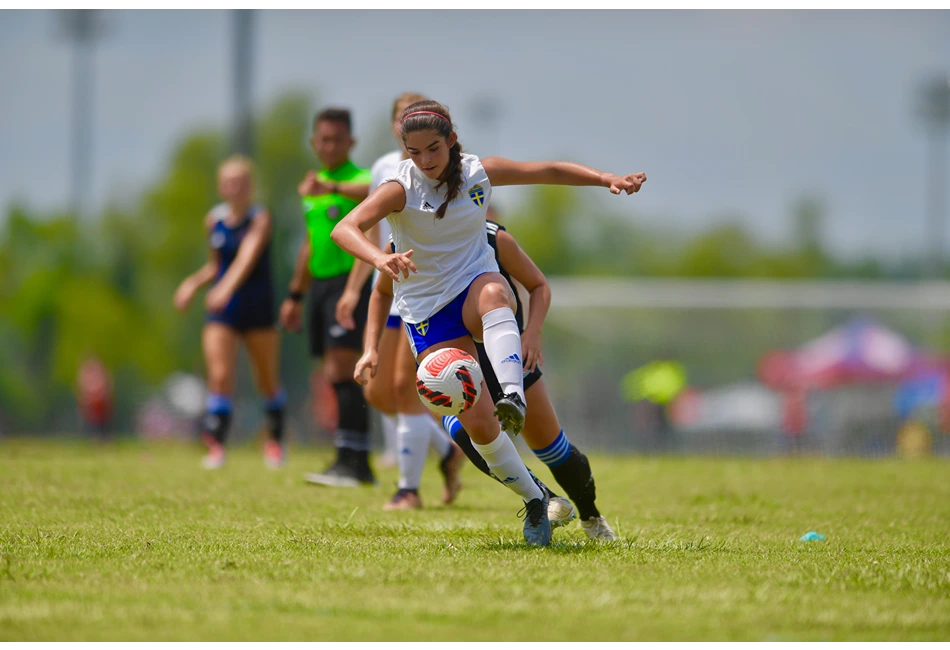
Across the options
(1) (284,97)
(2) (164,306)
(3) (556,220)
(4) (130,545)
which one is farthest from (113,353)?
(4) (130,545)

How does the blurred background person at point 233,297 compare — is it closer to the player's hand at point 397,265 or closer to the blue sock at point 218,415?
the blue sock at point 218,415

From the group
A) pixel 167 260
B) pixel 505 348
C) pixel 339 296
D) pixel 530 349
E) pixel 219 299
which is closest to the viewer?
pixel 505 348

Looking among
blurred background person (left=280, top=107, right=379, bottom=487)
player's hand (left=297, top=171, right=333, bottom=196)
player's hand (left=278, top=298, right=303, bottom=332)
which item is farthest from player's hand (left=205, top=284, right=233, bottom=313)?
player's hand (left=297, top=171, right=333, bottom=196)

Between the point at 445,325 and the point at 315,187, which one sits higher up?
the point at 315,187

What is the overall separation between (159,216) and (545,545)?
161 feet

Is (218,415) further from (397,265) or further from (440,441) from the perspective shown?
(397,265)

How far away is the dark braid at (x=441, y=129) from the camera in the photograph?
16.4ft

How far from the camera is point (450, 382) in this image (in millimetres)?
4691

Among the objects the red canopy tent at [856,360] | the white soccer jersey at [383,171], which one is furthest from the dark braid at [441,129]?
the red canopy tent at [856,360]

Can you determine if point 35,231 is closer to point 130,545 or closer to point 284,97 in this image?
point 284,97

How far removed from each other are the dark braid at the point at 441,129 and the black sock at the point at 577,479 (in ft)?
4.28

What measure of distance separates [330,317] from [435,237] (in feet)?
11.5

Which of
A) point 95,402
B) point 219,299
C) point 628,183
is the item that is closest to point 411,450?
point 628,183

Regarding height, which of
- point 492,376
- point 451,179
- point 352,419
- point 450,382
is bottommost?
point 352,419
